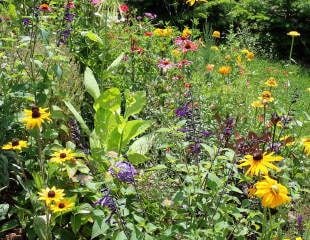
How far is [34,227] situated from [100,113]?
3.27 feet

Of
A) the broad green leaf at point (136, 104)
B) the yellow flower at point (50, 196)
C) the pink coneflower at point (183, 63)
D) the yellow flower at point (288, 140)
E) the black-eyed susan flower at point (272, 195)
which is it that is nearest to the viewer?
the black-eyed susan flower at point (272, 195)

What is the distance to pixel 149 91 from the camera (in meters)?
4.25

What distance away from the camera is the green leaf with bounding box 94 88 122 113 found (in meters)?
3.62

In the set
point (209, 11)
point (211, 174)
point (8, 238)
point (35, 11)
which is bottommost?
point (209, 11)

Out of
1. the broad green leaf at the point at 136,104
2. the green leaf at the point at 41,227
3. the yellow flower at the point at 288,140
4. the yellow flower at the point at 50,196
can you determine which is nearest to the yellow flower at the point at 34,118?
the yellow flower at the point at 50,196

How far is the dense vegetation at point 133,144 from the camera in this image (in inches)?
102

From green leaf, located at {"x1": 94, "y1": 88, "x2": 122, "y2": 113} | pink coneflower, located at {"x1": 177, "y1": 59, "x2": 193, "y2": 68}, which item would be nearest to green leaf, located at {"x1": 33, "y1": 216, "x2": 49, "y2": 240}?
green leaf, located at {"x1": 94, "y1": 88, "x2": 122, "y2": 113}

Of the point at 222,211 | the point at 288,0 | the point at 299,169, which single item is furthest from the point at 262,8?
the point at 222,211

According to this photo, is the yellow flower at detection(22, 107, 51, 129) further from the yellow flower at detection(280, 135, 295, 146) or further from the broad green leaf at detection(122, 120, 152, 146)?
the yellow flower at detection(280, 135, 295, 146)

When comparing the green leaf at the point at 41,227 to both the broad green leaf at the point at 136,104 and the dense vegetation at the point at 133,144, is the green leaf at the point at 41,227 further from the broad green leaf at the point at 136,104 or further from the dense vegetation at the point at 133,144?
the broad green leaf at the point at 136,104

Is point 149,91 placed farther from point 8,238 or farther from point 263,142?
point 8,238

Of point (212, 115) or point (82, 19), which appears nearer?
point (212, 115)

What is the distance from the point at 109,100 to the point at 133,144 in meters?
0.33

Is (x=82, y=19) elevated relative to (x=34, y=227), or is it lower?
elevated
